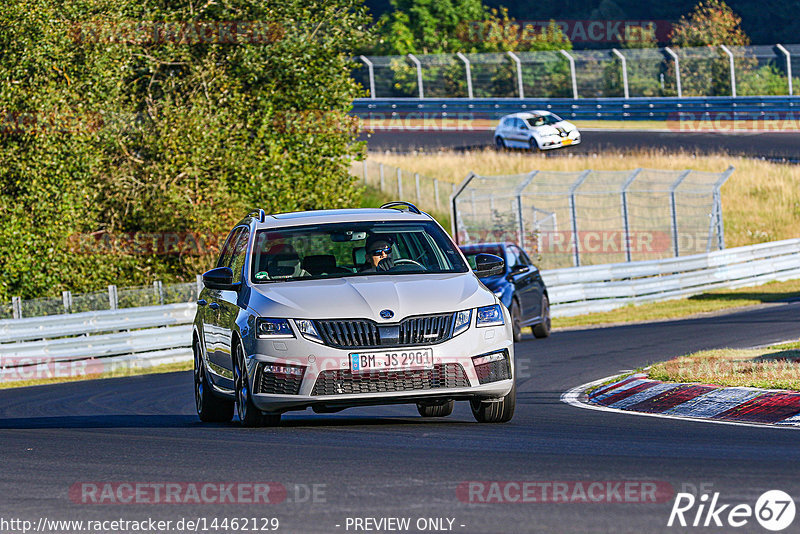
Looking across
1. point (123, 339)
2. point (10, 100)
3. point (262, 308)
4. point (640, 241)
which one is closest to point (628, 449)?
point (262, 308)

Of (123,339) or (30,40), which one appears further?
(30,40)

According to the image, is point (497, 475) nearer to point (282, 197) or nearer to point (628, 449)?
point (628, 449)

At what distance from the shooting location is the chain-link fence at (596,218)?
33438mm

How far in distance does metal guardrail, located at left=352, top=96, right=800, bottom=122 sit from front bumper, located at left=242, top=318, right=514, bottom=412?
4463 centimetres

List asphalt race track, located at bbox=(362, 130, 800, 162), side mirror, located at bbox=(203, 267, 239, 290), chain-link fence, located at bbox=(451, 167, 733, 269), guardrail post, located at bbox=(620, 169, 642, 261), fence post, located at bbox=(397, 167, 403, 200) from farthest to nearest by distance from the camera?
asphalt race track, located at bbox=(362, 130, 800, 162) → fence post, located at bbox=(397, 167, 403, 200) → chain-link fence, located at bbox=(451, 167, 733, 269) → guardrail post, located at bbox=(620, 169, 642, 261) → side mirror, located at bbox=(203, 267, 239, 290)

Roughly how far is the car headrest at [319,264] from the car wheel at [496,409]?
1536mm

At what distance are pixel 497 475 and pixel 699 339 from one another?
13.9 m

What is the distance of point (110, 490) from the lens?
7.64 m

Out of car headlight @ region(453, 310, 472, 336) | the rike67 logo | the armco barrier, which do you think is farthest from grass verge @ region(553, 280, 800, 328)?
the rike67 logo

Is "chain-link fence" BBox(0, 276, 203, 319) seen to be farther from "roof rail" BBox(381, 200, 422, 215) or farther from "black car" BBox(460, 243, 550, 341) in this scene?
"roof rail" BBox(381, 200, 422, 215)

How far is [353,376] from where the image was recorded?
32.6 ft

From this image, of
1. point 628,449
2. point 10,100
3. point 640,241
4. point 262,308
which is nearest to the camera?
point 628,449

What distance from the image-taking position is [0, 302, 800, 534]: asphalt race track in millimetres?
6613

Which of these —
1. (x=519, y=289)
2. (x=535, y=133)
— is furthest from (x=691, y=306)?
(x=535, y=133)
